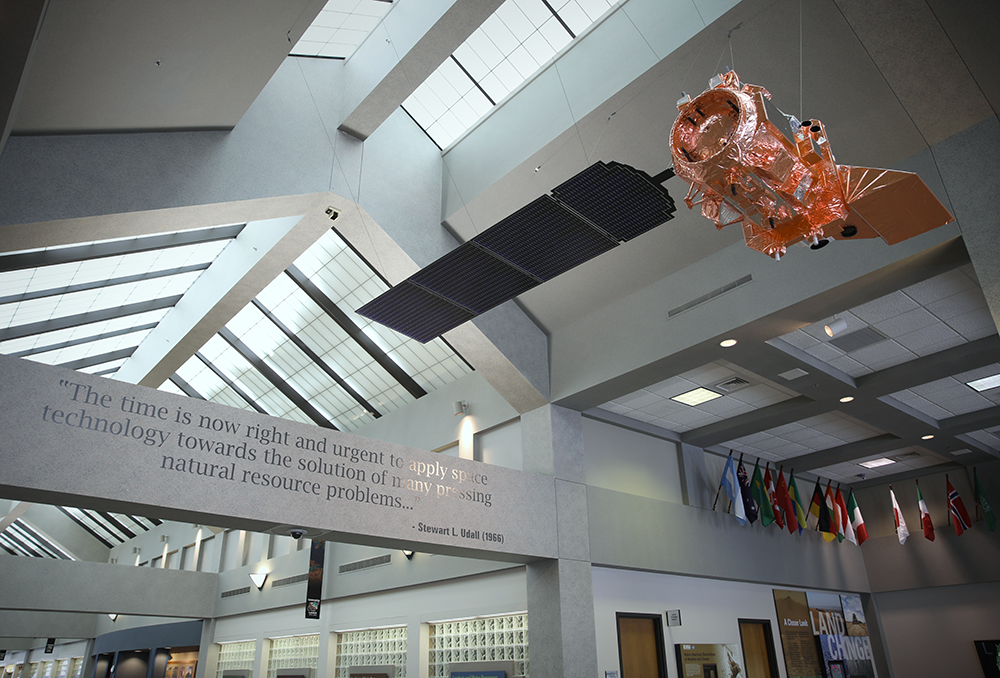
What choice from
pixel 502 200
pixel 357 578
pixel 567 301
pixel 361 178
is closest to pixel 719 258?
pixel 567 301

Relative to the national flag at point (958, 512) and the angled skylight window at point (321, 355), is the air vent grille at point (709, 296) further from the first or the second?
the national flag at point (958, 512)

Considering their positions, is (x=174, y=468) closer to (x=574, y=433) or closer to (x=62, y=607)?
(x=574, y=433)

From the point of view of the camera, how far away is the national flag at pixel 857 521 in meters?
13.7

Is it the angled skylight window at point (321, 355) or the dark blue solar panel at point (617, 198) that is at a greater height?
the angled skylight window at point (321, 355)

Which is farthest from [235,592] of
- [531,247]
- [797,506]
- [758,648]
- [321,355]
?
[531,247]

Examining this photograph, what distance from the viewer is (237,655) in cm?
1642

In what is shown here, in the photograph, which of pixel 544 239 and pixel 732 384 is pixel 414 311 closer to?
pixel 544 239

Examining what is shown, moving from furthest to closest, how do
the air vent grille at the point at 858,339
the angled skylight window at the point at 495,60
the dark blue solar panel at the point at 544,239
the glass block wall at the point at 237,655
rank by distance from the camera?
the glass block wall at the point at 237,655 → the air vent grille at the point at 858,339 → the angled skylight window at the point at 495,60 → the dark blue solar panel at the point at 544,239

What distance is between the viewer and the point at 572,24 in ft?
26.0

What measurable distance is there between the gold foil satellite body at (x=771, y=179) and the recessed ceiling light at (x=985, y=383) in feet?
26.6

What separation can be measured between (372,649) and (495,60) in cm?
1049

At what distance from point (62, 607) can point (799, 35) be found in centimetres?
1997

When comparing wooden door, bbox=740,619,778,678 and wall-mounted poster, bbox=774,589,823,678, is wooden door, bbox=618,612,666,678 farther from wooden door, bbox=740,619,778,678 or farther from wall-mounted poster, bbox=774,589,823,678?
wall-mounted poster, bbox=774,589,823,678

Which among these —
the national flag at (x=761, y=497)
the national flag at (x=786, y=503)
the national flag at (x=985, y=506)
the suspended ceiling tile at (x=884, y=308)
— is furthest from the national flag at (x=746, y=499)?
the suspended ceiling tile at (x=884, y=308)
